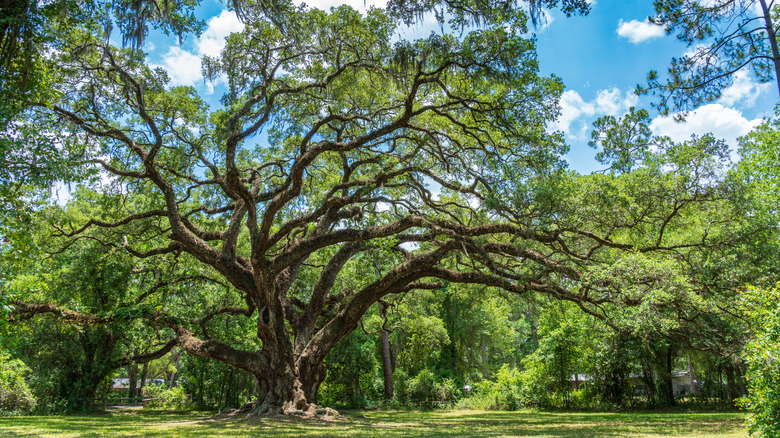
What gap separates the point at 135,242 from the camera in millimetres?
12469

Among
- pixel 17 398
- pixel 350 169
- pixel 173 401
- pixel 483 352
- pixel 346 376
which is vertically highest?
pixel 350 169

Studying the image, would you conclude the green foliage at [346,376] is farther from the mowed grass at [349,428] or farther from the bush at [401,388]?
the mowed grass at [349,428]

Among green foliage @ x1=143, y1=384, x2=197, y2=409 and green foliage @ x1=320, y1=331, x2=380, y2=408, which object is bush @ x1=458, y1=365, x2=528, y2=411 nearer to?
green foliage @ x1=320, y1=331, x2=380, y2=408

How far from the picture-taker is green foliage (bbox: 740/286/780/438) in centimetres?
Answer: 437

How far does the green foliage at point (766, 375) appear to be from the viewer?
172 inches

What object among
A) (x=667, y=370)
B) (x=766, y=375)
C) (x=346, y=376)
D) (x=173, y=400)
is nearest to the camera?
(x=766, y=375)

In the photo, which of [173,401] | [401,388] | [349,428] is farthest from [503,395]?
[173,401]

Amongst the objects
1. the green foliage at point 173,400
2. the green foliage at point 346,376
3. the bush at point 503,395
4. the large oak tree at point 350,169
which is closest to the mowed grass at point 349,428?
the large oak tree at point 350,169

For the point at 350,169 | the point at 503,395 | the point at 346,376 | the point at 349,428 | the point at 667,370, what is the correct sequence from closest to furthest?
the point at 349,428 < the point at 350,169 < the point at 667,370 < the point at 503,395 < the point at 346,376

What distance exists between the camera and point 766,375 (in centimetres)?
451

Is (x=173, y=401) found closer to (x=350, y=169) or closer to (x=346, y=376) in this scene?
(x=346, y=376)

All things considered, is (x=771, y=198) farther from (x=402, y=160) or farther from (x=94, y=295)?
(x=94, y=295)

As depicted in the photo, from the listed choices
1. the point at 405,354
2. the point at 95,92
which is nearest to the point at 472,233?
the point at 95,92

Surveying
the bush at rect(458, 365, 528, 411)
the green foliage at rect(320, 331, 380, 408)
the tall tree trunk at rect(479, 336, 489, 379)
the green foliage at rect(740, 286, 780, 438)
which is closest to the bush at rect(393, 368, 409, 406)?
the green foliage at rect(320, 331, 380, 408)
